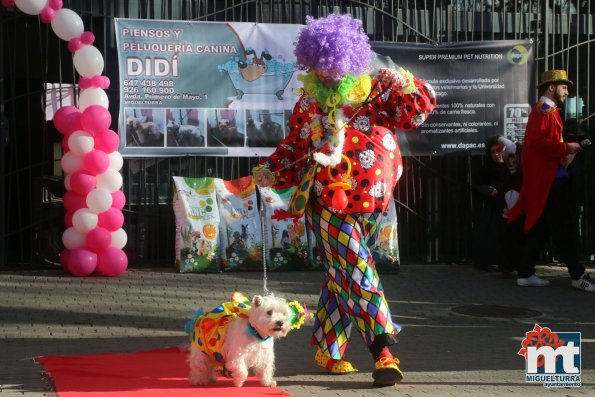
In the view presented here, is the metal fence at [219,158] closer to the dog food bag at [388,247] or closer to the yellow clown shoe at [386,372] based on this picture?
the dog food bag at [388,247]

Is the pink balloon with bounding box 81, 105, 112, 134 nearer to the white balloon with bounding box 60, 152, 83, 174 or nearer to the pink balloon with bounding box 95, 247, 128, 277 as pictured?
the white balloon with bounding box 60, 152, 83, 174

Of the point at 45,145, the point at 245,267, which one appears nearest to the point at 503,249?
the point at 245,267

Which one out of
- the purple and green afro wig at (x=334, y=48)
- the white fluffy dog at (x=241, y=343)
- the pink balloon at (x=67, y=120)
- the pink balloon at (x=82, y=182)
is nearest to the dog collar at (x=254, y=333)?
the white fluffy dog at (x=241, y=343)

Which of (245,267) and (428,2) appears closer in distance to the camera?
(245,267)

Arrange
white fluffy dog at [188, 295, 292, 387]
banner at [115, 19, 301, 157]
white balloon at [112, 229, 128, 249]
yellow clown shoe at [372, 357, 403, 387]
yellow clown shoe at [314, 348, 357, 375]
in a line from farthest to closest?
banner at [115, 19, 301, 157]
white balloon at [112, 229, 128, 249]
yellow clown shoe at [314, 348, 357, 375]
yellow clown shoe at [372, 357, 403, 387]
white fluffy dog at [188, 295, 292, 387]

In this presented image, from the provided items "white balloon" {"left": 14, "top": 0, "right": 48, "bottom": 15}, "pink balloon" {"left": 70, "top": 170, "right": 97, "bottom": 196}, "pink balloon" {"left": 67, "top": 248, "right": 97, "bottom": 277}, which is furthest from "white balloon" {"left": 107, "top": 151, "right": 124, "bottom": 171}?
"white balloon" {"left": 14, "top": 0, "right": 48, "bottom": 15}

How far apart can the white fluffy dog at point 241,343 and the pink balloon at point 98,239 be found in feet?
14.3

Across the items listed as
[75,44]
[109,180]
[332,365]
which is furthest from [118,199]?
[332,365]

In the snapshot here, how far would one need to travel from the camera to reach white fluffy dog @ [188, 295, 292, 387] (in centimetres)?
555

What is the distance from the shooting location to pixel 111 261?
10.3 meters

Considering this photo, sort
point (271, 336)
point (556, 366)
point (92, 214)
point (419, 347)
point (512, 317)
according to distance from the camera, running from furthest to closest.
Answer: point (92, 214)
point (512, 317)
point (419, 347)
point (556, 366)
point (271, 336)

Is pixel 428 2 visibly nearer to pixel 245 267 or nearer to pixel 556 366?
pixel 245 267

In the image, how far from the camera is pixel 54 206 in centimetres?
1105

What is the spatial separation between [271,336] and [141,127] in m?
5.59
